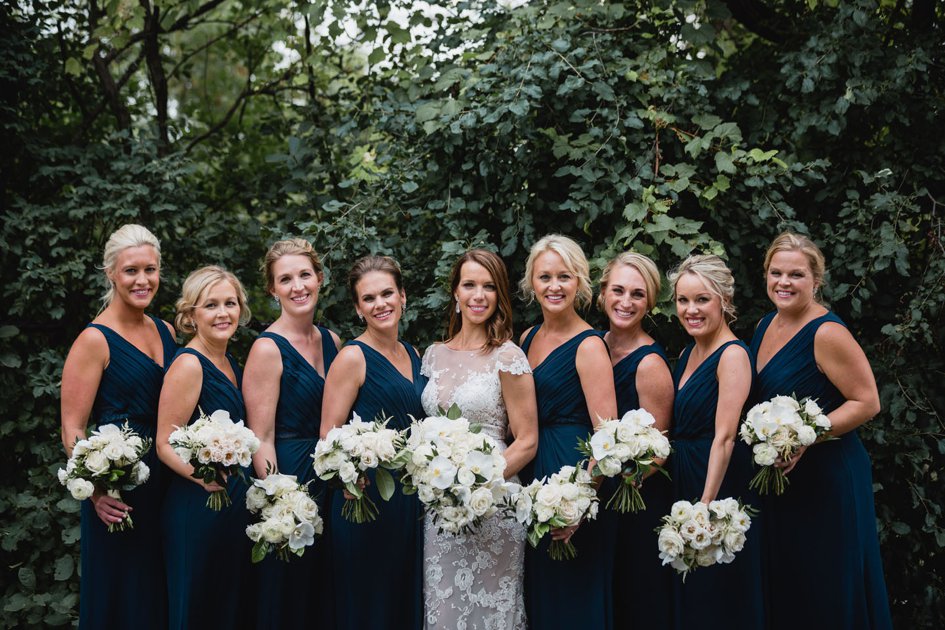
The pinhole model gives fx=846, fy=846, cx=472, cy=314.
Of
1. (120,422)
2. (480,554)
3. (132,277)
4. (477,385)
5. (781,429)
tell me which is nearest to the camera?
(781,429)

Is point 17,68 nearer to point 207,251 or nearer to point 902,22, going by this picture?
point 207,251

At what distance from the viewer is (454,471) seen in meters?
3.60

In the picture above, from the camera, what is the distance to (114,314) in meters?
4.42

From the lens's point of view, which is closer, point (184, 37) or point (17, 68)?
point (17, 68)

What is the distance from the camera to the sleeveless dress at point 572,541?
408 centimetres

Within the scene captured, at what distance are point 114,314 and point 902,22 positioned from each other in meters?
5.60

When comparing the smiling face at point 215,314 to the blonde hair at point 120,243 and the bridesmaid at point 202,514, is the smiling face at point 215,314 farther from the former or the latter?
the blonde hair at point 120,243

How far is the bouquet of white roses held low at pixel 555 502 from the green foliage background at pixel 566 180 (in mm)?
1405

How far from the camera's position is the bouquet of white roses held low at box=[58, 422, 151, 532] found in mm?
3799

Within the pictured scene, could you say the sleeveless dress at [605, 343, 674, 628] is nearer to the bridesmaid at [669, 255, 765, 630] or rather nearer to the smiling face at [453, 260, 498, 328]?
the bridesmaid at [669, 255, 765, 630]

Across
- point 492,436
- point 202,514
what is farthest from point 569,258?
point 202,514

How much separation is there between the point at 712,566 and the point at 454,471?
1568 millimetres

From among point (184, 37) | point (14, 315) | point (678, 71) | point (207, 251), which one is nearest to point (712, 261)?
point (678, 71)

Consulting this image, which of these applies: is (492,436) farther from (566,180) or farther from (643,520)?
(566,180)
